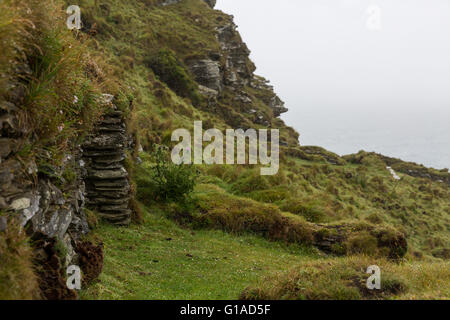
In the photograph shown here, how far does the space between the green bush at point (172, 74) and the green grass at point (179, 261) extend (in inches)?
1099

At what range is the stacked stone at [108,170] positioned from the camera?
1130cm

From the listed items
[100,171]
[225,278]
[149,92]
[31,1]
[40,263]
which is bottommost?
[225,278]

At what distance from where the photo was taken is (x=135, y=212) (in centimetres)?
1313

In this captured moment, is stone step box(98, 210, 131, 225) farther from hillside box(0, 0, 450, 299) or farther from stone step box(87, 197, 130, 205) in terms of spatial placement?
stone step box(87, 197, 130, 205)

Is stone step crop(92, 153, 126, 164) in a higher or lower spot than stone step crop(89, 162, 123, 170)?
higher

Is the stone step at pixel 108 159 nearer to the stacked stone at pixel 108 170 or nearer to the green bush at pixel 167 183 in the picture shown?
the stacked stone at pixel 108 170

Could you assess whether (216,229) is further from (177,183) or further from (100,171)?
(100,171)

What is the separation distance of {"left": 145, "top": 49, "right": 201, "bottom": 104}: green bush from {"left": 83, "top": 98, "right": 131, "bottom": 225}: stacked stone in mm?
29168

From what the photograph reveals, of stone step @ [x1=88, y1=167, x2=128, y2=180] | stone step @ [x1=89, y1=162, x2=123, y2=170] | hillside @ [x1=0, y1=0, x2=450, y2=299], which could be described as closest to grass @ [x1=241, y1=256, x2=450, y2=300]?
hillside @ [x1=0, y1=0, x2=450, y2=299]

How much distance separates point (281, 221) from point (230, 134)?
2055 centimetres

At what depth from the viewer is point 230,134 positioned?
35156 mm

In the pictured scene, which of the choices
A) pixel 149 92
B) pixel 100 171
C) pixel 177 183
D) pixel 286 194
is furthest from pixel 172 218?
pixel 149 92

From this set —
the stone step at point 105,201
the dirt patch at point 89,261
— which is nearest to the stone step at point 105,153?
the stone step at point 105,201

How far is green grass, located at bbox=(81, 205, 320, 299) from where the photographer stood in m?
7.48
